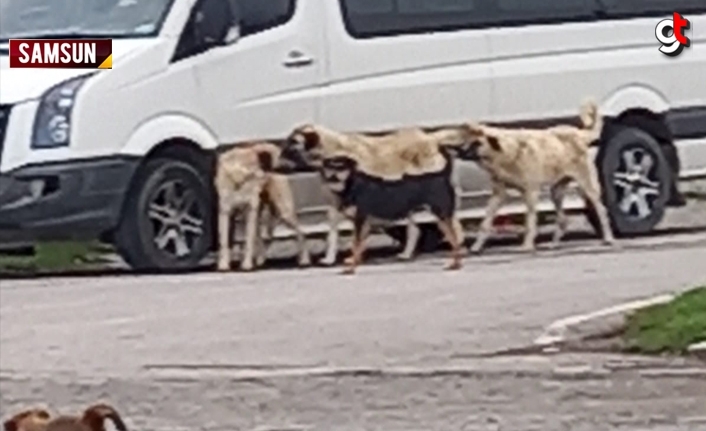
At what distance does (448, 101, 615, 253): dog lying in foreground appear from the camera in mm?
17406

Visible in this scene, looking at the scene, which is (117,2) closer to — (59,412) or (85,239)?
(85,239)

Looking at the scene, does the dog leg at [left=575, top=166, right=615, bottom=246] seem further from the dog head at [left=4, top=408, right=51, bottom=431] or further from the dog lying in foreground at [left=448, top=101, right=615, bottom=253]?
the dog head at [left=4, top=408, right=51, bottom=431]

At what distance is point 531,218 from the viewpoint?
57.7 ft

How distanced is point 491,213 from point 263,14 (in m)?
2.04

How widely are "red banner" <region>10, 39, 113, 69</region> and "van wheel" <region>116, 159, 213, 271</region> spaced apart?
775 mm

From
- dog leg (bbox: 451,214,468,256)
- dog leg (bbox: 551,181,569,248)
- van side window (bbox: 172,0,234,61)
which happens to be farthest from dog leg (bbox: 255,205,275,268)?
dog leg (bbox: 551,181,569,248)

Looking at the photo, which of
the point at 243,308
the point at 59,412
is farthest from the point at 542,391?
the point at 243,308

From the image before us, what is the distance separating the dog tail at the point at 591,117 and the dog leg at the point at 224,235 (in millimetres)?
2648

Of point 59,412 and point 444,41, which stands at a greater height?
point 444,41

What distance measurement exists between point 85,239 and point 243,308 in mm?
2773

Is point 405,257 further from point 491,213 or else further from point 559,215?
point 559,215

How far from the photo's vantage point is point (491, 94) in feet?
59.9

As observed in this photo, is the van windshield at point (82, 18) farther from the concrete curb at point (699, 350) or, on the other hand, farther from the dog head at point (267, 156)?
the concrete curb at point (699, 350)

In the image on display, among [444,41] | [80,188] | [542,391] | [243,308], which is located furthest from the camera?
[444,41]
